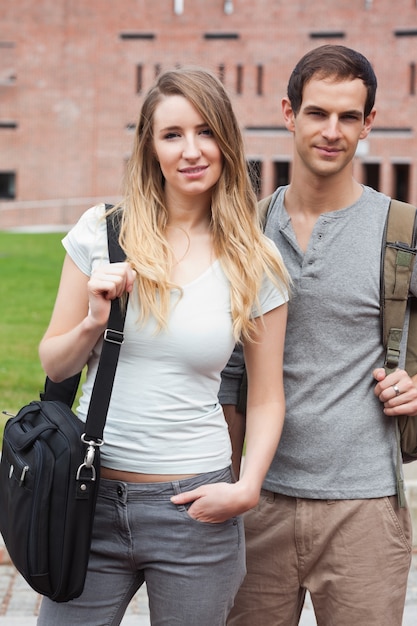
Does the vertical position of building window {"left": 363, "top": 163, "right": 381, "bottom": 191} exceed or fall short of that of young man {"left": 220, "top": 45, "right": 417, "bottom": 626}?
it falls short

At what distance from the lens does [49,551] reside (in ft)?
6.55

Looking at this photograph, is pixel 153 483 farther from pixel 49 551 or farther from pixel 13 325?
pixel 13 325

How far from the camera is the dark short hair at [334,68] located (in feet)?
7.75

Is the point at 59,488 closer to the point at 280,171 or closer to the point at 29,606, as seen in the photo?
the point at 29,606

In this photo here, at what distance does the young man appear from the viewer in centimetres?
238

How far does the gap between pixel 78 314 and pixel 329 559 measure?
90 cm

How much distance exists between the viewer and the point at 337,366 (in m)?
2.39

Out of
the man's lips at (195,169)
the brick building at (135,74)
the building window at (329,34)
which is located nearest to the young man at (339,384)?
the man's lips at (195,169)

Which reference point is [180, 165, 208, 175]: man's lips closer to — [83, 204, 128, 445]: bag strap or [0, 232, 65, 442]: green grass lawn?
[83, 204, 128, 445]: bag strap

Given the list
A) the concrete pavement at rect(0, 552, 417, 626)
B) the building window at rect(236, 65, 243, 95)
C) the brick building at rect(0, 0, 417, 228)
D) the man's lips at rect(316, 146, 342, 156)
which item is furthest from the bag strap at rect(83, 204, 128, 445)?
the building window at rect(236, 65, 243, 95)

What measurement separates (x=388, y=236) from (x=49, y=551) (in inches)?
42.7

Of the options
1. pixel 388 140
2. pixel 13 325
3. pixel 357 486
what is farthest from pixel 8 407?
pixel 388 140

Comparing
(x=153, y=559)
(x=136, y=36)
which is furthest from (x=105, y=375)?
(x=136, y=36)

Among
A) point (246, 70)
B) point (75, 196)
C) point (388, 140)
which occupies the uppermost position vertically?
point (246, 70)
